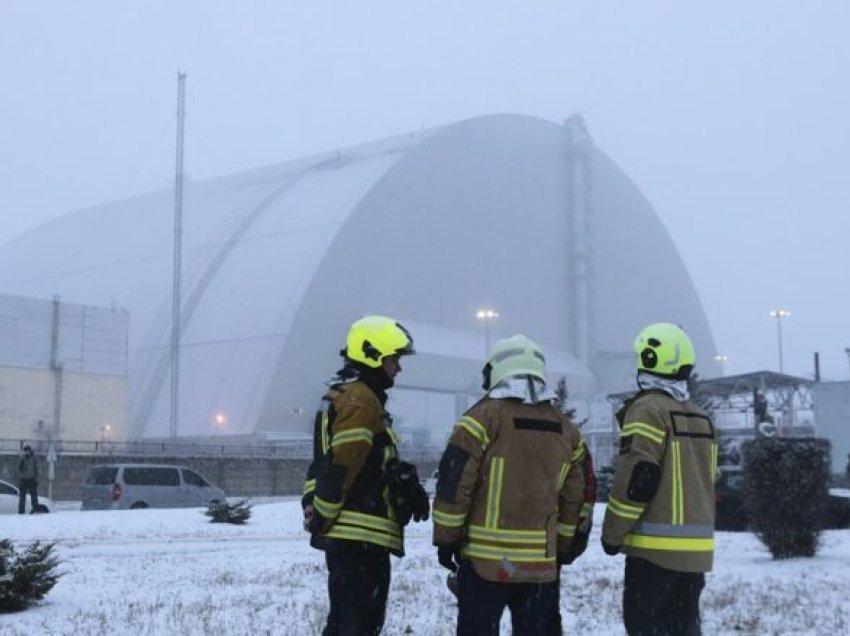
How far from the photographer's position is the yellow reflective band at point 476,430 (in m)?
5.48

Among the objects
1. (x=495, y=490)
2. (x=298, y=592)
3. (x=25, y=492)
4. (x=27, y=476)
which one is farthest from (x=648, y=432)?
(x=25, y=492)

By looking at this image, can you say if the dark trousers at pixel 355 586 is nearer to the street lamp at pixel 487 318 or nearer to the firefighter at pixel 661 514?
the firefighter at pixel 661 514

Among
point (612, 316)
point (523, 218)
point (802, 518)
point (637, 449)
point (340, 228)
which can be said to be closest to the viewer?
point (637, 449)

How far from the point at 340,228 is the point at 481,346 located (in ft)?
34.1

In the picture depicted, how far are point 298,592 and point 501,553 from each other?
18.2 feet

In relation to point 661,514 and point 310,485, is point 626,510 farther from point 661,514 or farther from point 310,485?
point 310,485

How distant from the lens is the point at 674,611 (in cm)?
604

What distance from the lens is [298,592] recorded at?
1057 cm

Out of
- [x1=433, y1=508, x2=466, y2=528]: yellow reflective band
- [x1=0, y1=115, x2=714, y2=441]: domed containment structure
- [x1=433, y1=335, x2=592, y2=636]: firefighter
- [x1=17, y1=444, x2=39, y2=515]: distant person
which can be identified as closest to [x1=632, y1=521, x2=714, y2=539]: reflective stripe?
[x1=433, y1=335, x2=592, y2=636]: firefighter

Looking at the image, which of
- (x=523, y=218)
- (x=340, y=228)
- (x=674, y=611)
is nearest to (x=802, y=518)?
(x=674, y=611)

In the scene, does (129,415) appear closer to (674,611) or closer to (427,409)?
(427,409)

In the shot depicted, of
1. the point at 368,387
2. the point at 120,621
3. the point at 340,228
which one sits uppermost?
the point at 340,228

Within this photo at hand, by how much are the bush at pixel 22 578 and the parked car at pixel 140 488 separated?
17206mm

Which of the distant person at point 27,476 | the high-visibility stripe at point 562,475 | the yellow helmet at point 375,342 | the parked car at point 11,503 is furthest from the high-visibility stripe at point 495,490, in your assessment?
the parked car at point 11,503
